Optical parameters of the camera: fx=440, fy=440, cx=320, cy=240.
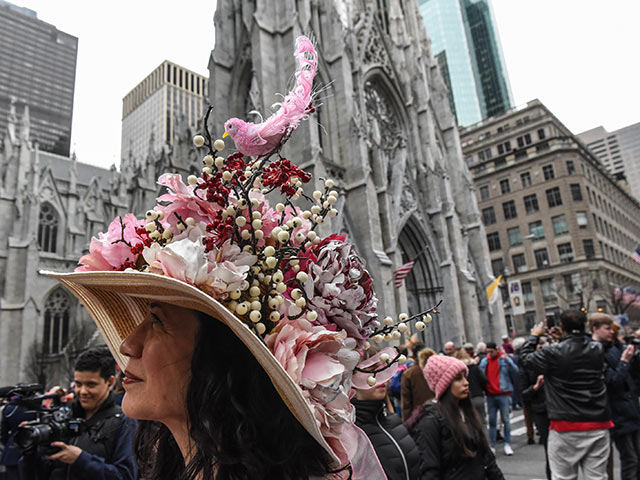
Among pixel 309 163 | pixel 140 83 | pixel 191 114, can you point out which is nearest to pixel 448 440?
pixel 309 163

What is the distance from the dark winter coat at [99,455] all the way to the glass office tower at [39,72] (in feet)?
244

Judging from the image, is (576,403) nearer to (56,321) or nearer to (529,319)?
(56,321)

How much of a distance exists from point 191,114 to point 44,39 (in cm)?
2663

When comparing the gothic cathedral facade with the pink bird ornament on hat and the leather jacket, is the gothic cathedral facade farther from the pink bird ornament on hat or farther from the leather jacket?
the pink bird ornament on hat

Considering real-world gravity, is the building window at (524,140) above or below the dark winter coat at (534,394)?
above

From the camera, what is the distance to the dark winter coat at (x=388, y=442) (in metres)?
2.76

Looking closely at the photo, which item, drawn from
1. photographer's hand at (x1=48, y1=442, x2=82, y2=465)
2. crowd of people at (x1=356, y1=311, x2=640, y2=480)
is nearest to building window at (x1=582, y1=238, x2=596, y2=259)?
crowd of people at (x1=356, y1=311, x2=640, y2=480)

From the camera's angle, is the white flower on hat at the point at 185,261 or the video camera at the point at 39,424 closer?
the white flower on hat at the point at 185,261

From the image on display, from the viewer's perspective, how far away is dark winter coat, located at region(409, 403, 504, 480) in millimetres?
3275

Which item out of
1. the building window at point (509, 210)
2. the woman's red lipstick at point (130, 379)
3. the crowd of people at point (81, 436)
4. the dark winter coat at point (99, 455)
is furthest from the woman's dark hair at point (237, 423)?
the building window at point (509, 210)

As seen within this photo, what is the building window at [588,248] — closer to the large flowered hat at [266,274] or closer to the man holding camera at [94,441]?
the man holding camera at [94,441]

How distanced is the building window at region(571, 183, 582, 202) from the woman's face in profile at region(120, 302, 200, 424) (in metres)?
50.6

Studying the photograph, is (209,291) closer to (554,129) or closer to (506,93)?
(554,129)

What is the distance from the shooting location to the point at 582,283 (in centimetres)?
4109
